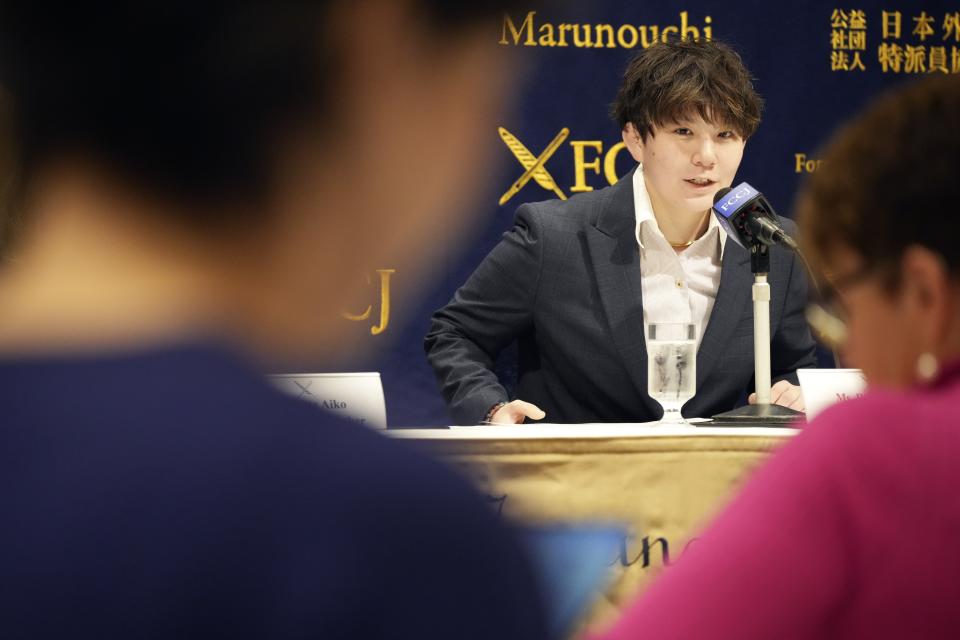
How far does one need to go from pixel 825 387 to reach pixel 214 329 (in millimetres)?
→ 1562

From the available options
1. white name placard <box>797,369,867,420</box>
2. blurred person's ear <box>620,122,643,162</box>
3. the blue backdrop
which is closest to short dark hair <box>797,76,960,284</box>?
white name placard <box>797,369,867,420</box>

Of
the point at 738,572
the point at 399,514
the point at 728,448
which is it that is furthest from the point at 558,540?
the point at 399,514

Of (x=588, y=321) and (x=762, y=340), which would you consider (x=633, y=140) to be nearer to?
(x=588, y=321)

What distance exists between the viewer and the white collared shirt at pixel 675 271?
2.57 metres

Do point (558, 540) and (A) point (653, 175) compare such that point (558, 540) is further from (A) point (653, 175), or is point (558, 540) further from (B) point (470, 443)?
(A) point (653, 175)

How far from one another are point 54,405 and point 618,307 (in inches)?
84.4

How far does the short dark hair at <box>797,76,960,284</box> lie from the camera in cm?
68

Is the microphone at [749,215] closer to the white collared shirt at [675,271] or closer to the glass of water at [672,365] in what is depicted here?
the glass of water at [672,365]

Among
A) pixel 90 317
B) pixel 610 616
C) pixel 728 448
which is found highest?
pixel 90 317

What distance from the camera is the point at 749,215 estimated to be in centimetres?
213

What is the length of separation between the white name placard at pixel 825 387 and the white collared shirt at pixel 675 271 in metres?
0.65

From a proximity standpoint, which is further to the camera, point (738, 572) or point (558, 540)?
point (558, 540)

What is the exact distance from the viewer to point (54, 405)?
452mm

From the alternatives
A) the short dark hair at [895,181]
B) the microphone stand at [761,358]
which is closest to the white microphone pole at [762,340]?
the microphone stand at [761,358]
